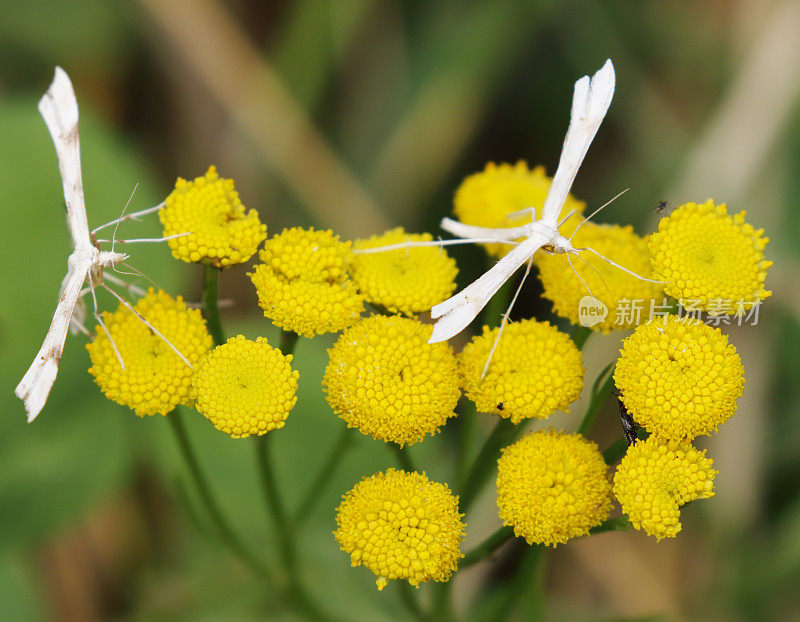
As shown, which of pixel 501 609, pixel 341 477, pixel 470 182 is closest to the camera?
pixel 501 609

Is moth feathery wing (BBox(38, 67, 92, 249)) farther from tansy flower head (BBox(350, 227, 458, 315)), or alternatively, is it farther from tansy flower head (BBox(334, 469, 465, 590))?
tansy flower head (BBox(334, 469, 465, 590))

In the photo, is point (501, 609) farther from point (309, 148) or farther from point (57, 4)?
point (57, 4)

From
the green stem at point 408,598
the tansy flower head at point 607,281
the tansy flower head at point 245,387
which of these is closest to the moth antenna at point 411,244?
the tansy flower head at point 607,281

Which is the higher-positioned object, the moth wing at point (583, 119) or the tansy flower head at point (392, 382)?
the moth wing at point (583, 119)

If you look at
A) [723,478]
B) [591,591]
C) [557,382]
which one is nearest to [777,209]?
[723,478]

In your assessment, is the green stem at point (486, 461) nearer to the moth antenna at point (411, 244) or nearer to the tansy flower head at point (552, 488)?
the tansy flower head at point (552, 488)

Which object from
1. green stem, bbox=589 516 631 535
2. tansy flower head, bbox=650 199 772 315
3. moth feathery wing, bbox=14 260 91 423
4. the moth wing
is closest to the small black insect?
green stem, bbox=589 516 631 535
